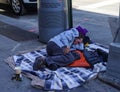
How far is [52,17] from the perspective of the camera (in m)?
6.02

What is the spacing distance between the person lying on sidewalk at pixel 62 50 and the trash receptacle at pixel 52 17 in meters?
0.64

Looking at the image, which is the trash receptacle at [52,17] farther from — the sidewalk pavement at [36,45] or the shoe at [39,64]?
the shoe at [39,64]

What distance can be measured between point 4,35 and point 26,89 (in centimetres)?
304

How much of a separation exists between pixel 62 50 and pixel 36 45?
4.18 ft

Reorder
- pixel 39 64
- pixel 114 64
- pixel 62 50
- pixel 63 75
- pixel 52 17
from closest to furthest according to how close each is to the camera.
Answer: pixel 114 64
pixel 63 75
pixel 39 64
pixel 62 50
pixel 52 17

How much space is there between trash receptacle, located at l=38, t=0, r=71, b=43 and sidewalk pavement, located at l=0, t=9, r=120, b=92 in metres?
0.33

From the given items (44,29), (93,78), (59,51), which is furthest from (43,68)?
(44,29)

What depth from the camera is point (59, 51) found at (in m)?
5.07

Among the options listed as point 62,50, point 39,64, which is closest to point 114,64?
point 62,50

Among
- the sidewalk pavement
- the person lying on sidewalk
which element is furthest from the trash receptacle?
the person lying on sidewalk

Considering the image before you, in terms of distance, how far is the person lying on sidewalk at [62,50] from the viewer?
479 cm

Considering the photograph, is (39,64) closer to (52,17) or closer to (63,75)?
(63,75)

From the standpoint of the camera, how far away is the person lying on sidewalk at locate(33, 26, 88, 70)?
A: 15.7 ft

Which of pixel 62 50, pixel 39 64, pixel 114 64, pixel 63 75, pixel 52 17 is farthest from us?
pixel 52 17
